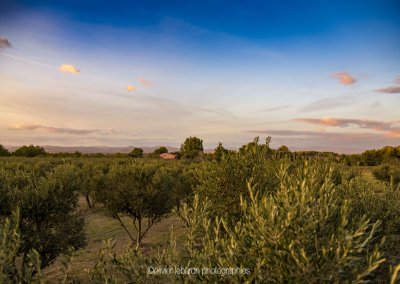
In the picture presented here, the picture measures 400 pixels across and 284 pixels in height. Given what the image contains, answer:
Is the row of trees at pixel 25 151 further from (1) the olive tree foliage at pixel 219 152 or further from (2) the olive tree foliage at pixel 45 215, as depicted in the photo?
(1) the olive tree foliage at pixel 219 152

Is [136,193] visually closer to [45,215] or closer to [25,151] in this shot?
[45,215]

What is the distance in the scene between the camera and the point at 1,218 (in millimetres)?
14148

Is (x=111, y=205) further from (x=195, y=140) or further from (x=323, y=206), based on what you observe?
(x=195, y=140)

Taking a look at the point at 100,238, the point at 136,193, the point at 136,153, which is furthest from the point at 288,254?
the point at 136,153

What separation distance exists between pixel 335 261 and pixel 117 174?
2082 centimetres

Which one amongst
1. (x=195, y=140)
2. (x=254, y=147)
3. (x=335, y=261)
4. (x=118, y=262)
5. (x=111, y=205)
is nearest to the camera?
(x=335, y=261)

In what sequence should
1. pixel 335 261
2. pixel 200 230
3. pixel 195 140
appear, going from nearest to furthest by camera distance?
pixel 335 261 < pixel 200 230 < pixel 195 140

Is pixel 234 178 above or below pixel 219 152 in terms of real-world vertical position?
below

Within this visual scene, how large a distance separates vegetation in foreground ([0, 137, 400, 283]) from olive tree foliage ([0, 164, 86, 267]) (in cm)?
5

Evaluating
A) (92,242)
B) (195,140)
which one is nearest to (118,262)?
(92,242)

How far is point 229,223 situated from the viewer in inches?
538

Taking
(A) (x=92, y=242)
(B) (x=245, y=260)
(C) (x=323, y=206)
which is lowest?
(A) (x=92, y=242)

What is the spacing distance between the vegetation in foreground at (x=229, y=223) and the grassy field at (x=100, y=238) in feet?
4.72

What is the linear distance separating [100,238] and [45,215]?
14.6 m
